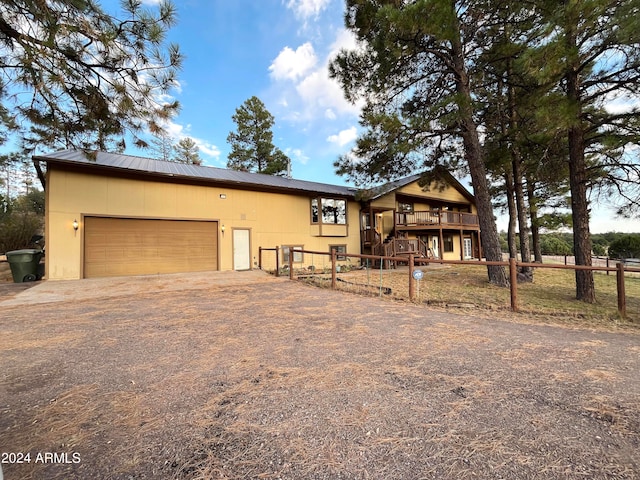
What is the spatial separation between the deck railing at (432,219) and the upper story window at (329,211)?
368 centimetres

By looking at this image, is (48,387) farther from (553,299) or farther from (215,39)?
(215,39)

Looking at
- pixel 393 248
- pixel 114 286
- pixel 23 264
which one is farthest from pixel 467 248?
pixel 23 264

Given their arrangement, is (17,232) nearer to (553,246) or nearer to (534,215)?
(534,215)

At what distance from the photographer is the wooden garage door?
994 cm

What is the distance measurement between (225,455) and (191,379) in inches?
45.7

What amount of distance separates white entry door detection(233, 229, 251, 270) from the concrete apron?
2229 mm

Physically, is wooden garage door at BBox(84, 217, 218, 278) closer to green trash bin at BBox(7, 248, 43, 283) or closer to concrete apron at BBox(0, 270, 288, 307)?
concrete apron at BBox(0, 270, 288, 307)

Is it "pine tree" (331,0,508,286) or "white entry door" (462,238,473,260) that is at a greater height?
"pine tree" (331,0,508,286)

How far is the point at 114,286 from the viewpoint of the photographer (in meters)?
8.10

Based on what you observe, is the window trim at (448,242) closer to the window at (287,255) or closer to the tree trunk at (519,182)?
the tree trunk at (519,182)

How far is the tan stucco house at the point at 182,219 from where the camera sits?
30.9 feet

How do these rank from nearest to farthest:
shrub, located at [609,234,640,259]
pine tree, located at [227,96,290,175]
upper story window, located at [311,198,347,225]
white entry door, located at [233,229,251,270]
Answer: white entry door, located at [233,229,251,270] → upper story window, located at [311,198,347,225] → shrub, located at [609,234,640,259] → pine tree, located at [227,96,290,175]

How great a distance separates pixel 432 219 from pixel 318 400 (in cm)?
1730

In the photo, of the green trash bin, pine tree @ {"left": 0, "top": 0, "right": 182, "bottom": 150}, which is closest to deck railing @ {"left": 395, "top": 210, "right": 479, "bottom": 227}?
pine tree @ {"left": 0, "top": 0, "right": 182, "bottom": 150}
